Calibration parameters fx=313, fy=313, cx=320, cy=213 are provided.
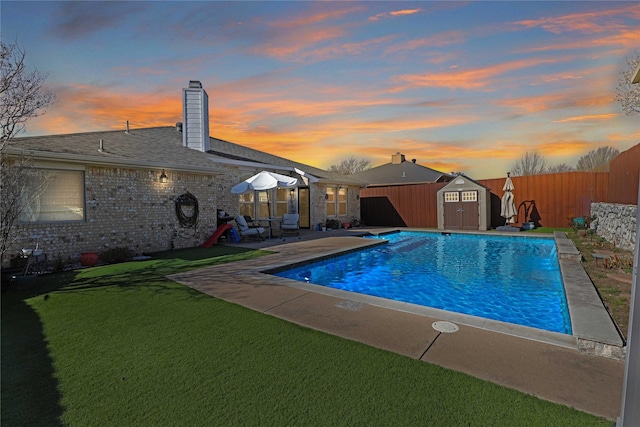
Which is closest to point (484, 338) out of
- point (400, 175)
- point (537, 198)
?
point (537, 198)

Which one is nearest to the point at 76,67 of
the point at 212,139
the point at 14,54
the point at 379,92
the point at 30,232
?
the point at 14,54

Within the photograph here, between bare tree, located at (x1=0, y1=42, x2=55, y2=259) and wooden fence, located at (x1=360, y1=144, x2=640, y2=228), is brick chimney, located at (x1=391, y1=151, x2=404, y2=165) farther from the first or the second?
bare tree, located at (x1=0, y1=42, x2=55, y2=259)

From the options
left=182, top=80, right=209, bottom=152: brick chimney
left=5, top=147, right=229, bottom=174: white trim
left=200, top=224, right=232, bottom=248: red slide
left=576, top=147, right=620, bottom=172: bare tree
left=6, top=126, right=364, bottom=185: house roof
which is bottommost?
left=200, top=224, right=232, bottom=248: red slide

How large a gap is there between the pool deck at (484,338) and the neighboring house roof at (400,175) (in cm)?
1824

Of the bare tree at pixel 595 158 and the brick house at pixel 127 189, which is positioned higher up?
the bare tree at pixel 595 158

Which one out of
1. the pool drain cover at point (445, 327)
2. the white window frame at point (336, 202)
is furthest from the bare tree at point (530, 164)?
the pool drain cover at point (445, 327)

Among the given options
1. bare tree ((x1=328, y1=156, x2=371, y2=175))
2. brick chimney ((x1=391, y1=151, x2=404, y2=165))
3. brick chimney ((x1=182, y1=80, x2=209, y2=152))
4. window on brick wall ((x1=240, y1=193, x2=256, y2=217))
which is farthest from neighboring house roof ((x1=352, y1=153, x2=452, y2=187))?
bare tree ((x1=328, y1=156, x2=371, y2=175))

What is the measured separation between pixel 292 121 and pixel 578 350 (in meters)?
13.6

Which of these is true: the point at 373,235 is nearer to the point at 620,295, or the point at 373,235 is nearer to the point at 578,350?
the point at 620,295

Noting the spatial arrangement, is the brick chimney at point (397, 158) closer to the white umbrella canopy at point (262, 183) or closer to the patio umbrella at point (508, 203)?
the patio umbrella at point (508, 203)

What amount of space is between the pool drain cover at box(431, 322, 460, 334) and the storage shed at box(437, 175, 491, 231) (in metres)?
12.9

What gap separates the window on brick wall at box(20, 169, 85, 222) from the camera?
740 centimetres

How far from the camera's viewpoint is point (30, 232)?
7.28 m

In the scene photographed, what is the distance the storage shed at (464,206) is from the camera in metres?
15.1
